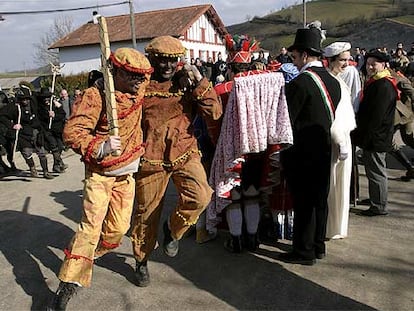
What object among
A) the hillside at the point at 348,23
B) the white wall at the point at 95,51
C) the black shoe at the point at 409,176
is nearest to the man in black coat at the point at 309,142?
the black shoe at the point at 409,176

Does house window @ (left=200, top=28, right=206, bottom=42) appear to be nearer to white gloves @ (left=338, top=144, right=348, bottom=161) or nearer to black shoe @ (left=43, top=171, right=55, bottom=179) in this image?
black shoe @ (left=43, top=171, right=55, bottom=179)

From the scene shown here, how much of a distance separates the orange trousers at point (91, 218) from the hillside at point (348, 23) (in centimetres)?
4389

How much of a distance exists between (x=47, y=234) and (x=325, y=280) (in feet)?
9.89

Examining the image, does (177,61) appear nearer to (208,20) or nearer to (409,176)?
(409,176)

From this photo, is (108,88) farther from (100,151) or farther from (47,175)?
(47,175)

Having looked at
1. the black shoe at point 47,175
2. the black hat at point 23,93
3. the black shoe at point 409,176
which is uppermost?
the black hat at point 23,93

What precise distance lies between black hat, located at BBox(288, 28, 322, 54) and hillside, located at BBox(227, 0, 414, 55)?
42.7m

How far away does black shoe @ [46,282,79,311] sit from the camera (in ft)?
10.9

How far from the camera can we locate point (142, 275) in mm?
3789

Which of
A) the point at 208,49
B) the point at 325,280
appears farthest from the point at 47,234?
the point at 208,49

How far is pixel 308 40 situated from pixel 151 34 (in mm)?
35942

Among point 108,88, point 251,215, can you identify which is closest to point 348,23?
point 251,215

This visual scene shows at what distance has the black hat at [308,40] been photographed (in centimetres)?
384

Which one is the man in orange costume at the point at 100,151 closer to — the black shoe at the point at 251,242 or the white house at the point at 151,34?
the black shoe at the point at 251,242
